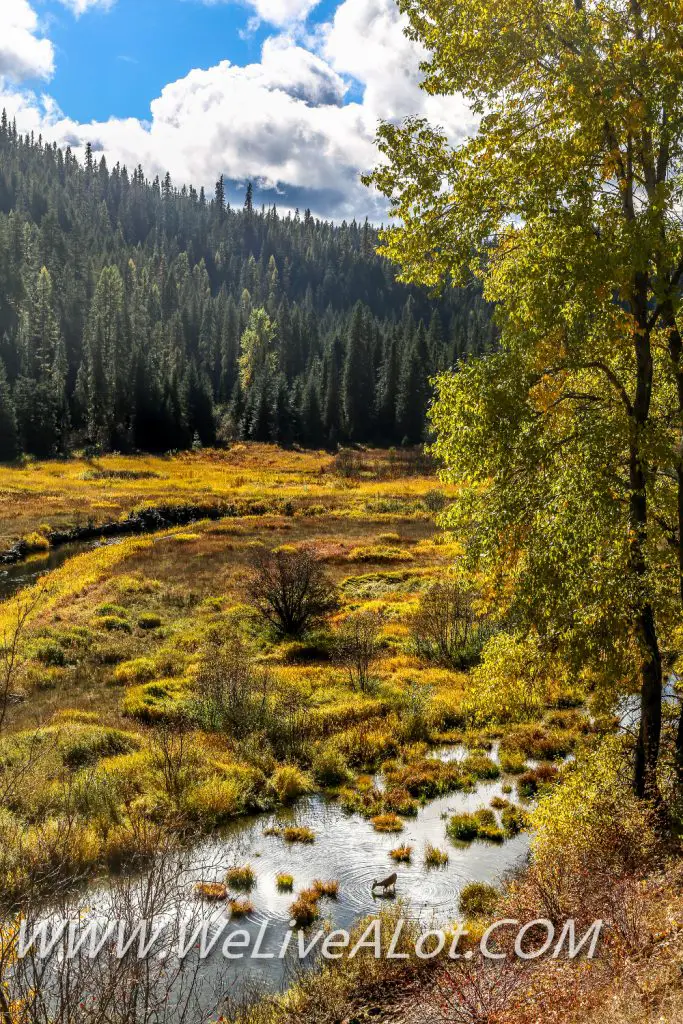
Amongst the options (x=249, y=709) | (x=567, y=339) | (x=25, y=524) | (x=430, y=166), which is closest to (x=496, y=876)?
(x=249, y=709)

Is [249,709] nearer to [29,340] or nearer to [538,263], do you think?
[538,263]

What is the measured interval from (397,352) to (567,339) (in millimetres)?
115605

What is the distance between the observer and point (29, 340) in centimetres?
10331

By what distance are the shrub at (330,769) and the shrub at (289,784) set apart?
361 mm

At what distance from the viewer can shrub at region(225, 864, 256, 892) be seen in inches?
450

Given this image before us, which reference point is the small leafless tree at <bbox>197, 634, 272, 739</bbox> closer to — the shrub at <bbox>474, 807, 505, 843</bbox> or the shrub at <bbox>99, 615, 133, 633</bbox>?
the shrub at <bbox>474, 807, 505, 843</bbox>

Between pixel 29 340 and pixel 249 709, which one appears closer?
pixel 249 709

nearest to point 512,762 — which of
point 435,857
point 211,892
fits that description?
point 435,857

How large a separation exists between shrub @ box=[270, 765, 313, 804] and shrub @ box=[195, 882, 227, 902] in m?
3.39

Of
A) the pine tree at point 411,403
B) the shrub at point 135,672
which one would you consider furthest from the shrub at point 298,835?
the pine tree at point 411,403

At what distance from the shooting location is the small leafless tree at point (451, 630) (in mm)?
23969

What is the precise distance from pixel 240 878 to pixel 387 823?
3332 millimetres

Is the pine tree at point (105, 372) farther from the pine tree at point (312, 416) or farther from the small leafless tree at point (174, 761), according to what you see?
the small leafless tree at point (174, 761)

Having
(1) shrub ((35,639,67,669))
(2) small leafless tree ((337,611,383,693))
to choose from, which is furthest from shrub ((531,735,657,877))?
(1) shrub ((35,639,67,669))
